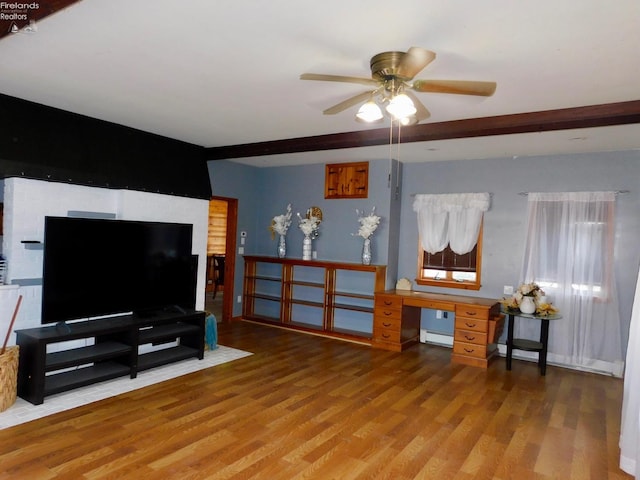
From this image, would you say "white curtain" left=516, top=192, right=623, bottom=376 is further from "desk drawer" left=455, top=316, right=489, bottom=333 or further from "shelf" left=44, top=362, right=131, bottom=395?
"shelf" left=44, top=362, right=131, bottom=395

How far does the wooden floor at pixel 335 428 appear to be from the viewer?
2.73m

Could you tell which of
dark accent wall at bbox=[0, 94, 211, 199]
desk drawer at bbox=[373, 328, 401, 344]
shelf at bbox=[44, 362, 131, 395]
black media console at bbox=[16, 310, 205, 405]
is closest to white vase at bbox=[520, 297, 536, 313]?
desk drawer at bbox=[373, 328, 401, 344]

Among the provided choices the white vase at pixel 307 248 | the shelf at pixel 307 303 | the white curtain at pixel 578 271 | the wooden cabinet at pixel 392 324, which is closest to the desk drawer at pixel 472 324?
the wooden cabinet at pixel 392 324

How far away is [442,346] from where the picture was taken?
5.96 meters

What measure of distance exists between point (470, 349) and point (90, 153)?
4747 mm

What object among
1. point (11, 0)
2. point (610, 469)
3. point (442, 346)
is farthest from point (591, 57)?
point (442, 346)

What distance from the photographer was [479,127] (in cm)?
397

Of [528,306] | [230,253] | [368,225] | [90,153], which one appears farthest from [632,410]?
[230,253]

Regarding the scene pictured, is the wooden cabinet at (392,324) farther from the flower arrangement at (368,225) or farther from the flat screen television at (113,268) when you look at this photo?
the flat screen television at (113,268)

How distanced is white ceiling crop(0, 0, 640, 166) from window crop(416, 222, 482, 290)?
2.08 metres

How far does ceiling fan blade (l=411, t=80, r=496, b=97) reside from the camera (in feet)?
8.04

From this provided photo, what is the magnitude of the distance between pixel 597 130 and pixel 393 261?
2977 millimetres

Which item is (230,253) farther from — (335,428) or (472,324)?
(335,428)

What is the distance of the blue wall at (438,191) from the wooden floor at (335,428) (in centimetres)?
149
